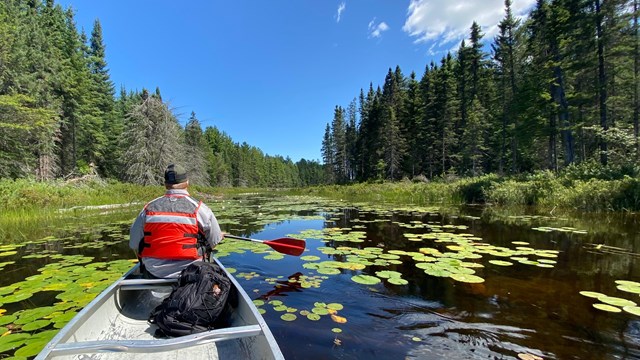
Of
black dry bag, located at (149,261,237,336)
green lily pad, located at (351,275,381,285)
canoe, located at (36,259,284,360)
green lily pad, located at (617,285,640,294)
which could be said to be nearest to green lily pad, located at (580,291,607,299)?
green lily pad, located at (617,285,640,294)

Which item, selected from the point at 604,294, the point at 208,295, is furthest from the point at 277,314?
the point at 604,294

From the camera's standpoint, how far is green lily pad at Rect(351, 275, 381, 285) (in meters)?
4.65

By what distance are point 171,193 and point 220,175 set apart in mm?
67849

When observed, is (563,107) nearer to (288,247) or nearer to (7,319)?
(288,247)

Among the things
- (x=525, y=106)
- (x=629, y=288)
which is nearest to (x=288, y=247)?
(x=629, y=288)

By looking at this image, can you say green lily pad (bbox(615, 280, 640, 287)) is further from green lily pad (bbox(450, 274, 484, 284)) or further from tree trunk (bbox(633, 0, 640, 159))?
tree trunk (bbox(633, 0, 640, 159))

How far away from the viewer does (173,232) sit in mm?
3359

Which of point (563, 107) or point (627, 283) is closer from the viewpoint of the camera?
point (627, 283)

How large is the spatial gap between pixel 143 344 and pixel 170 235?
4.44 ft

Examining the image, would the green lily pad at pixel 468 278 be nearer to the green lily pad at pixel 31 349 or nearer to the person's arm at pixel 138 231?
the person's arm at pixel 138 231

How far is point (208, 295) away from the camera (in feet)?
9.66

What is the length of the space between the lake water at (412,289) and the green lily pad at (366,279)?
0.02 metres

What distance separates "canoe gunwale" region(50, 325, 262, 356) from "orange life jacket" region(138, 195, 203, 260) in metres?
1.26

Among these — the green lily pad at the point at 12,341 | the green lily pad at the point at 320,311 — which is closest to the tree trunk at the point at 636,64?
the green lily pad at the point at 320,311
